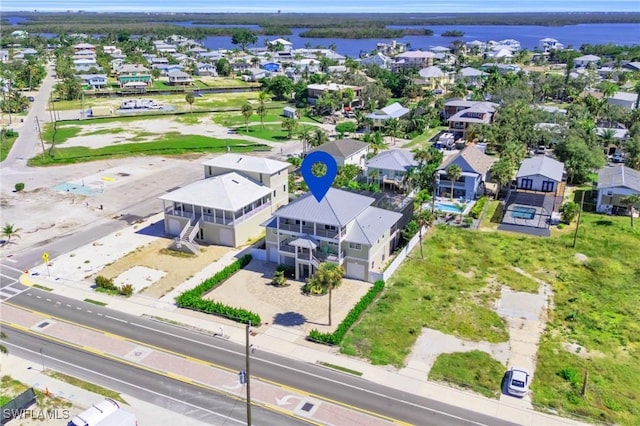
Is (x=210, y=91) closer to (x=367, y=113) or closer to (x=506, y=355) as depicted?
(x=367, y=113)

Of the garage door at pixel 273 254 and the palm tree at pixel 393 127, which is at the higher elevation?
the palm tree at pixel 393 127

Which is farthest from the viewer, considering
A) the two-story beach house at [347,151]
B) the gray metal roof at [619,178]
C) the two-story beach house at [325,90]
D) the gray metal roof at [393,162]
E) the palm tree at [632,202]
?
the two-story beach house at [325,90]

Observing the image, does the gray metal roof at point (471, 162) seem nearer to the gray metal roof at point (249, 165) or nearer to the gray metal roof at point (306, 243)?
the gray metal roof at point (249, 165)

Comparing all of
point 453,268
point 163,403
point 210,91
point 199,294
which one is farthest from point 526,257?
point 210,91

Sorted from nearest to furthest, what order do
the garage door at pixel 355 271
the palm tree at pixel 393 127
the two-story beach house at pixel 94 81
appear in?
1. the garage door at pixel 355 271
2. the palm tree at pixel 393 127
3. the two-story beach house at pixel 94 81

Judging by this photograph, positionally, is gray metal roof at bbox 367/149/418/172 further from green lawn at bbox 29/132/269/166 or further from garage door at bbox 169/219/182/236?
green lawn at bbox 29/132/269/166

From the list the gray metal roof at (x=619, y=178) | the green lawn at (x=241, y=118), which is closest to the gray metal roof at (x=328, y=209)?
the gray metal roof at (x=619, y=178)
